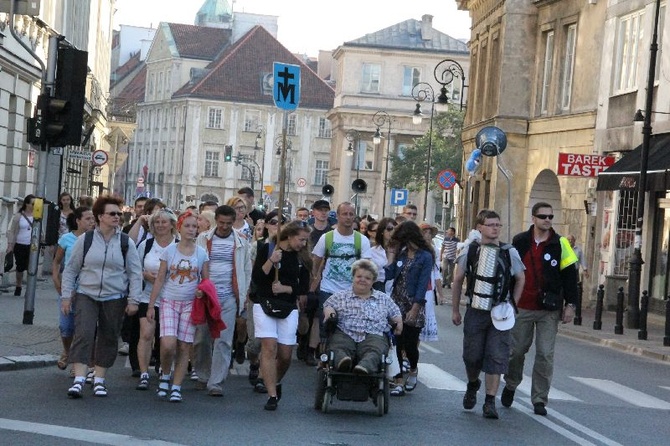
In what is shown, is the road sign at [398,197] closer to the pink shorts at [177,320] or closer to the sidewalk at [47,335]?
the sidewalk at [47,335]

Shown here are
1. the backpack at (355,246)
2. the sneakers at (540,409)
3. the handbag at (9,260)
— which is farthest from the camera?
the handbag at (9,260)

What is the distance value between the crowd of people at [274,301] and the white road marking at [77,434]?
181 centimetres

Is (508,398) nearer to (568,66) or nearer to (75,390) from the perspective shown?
(75,390)

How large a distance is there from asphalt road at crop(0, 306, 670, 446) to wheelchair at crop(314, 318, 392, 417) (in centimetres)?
15

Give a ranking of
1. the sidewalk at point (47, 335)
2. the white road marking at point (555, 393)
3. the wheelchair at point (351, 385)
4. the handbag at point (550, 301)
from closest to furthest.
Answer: the wheelchair at point (351, 385), the handbag at point (550, 301), the white road marking at point (555, 393), the sidewalk at point (47, 335)

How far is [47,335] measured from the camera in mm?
18672

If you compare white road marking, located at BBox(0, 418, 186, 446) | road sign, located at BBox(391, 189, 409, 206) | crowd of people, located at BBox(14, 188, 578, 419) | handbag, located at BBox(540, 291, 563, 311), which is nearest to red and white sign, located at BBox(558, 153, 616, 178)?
crowd of people, located at BBox(14, 188, 578, 419)

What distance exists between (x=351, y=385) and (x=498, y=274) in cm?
168

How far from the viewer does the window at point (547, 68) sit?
42875 millimetres

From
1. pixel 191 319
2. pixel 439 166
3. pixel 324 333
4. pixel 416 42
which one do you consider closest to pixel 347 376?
pixel 324 333

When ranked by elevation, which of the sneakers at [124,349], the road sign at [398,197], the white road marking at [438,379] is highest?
the road sign at [398,197]

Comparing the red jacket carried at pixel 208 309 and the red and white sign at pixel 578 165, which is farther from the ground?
the red and white sign at pixel 578 165

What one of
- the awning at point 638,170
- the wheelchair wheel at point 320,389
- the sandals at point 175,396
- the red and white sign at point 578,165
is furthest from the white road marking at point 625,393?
the red and white sign at point 578,165

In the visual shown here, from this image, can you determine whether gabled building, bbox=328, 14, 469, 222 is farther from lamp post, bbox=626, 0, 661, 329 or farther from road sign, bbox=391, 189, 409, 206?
lamp post, bbox=626, 0, 661, 329
